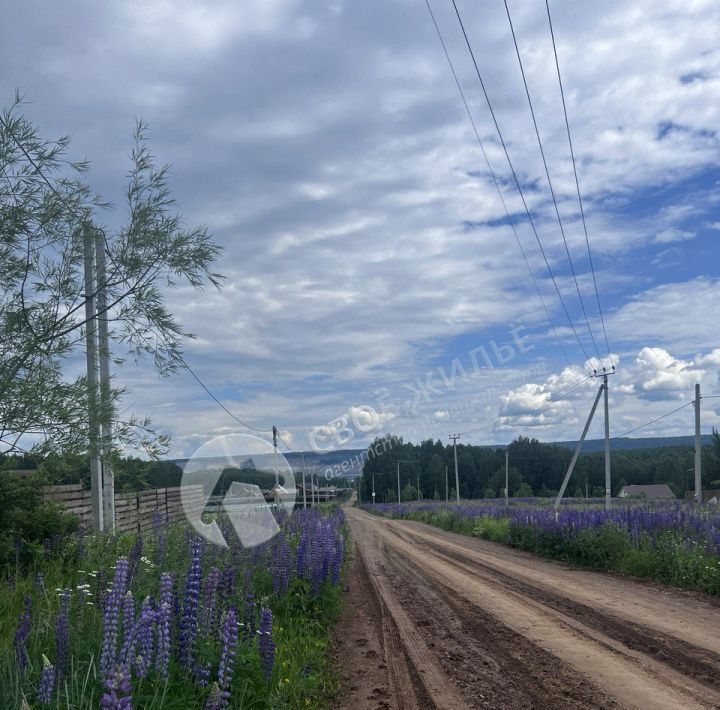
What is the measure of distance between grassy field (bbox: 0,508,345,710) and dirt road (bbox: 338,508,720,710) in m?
0.65

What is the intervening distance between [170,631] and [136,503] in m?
12.9

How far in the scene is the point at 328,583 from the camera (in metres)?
9.62

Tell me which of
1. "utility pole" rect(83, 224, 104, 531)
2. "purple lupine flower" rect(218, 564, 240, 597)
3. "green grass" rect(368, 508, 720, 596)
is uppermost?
"utility pole" rect(83, 224, 104, 531)

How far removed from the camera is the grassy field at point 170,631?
13.1ft

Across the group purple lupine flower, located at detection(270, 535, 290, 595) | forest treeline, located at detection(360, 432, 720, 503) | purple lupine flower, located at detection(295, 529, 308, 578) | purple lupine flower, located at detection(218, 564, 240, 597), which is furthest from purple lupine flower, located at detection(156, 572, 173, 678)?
forest treeline, located at detection(360, 432, 720, 503)

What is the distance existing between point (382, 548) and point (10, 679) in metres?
19.0

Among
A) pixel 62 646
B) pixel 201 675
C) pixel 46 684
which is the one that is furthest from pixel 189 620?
pixel 46 684

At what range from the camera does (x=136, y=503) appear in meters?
17.1

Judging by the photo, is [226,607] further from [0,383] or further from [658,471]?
[658,471]

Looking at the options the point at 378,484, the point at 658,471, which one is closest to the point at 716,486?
the point at 658,471

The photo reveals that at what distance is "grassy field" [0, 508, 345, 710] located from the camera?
3.99 meters

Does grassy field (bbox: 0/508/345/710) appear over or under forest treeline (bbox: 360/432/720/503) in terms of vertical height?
over

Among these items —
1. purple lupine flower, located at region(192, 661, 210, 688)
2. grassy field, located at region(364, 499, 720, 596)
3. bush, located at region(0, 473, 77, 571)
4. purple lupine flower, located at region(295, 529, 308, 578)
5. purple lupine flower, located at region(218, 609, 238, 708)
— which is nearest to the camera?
purple lupine flower, located at region(218, 609, 238, 708)

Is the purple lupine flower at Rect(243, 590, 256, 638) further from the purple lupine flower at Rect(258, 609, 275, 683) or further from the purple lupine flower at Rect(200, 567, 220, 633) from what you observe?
the purple lupine flower at Rect(200, 567, 220, 633)
